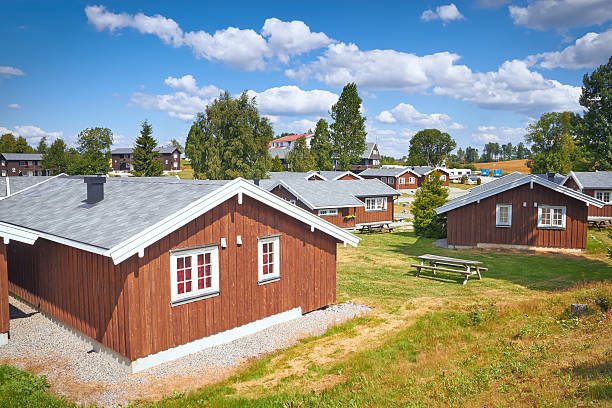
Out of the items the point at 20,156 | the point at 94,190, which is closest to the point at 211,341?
the point at 94,190

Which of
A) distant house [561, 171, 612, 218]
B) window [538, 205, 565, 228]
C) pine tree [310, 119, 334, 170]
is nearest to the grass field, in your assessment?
window [538, 205, 565, 228]

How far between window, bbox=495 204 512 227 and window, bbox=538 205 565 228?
5.43ft

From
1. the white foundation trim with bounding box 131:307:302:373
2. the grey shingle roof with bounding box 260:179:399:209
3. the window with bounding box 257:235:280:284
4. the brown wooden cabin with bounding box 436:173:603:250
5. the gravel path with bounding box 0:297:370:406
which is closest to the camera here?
the gravel path with bounding box 0:297:370:406

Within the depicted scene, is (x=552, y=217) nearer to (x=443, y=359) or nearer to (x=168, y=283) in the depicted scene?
(x=443, y=359)

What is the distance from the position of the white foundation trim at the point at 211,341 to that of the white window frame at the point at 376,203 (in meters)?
25.7

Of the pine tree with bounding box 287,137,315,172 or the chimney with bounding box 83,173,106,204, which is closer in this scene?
the chimney with bounding box 83,173,106,204

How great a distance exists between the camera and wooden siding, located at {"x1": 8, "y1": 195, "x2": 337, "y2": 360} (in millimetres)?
9930

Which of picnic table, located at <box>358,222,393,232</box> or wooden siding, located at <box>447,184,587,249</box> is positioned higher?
wooden siding, located at <box>447,184,587,249</box>

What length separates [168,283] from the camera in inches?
408

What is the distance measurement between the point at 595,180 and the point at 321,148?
49.6 meters

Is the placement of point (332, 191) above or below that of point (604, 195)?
above

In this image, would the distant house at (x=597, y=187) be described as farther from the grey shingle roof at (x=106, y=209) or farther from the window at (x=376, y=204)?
the grey shingle roof at (x=106, y=209)

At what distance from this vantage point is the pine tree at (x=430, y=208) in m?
31.8

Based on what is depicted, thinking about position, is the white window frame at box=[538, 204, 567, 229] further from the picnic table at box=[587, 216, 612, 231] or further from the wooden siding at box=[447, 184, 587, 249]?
the picnic table at box=[587, 216, 612, 231]
